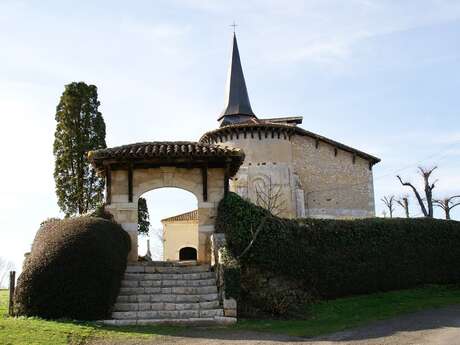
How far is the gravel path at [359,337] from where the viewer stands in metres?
9.05

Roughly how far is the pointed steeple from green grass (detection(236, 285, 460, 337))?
72.1 ft

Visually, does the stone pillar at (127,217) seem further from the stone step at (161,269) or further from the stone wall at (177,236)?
the stone wall at (177,236)

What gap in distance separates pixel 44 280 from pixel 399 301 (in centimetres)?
941

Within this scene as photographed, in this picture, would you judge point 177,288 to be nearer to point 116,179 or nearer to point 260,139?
point 116,179

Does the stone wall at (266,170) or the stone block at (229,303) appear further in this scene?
the stone wall at (266,170)

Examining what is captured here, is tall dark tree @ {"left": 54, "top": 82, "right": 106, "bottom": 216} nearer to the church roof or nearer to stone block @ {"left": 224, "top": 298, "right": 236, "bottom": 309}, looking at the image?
the church roof

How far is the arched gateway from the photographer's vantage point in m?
14.9

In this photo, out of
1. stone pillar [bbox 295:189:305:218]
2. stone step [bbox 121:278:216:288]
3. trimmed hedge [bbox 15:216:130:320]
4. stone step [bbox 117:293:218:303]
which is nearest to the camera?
trimmed hedge [bbox 15:216:130:320]

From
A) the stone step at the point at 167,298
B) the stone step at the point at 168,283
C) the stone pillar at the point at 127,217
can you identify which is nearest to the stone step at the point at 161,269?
the stone step at the point at 168,283

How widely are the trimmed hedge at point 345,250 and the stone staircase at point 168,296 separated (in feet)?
4.34

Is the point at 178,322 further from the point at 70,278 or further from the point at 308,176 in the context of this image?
the point at 308,176

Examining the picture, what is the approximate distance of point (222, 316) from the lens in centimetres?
1122

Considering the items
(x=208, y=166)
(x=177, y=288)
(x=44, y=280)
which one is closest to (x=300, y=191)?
(x=208, y=166)

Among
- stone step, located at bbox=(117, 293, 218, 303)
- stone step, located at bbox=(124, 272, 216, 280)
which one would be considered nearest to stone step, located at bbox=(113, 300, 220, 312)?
stone step, located at bbox=(117, 293, 218, 303)
